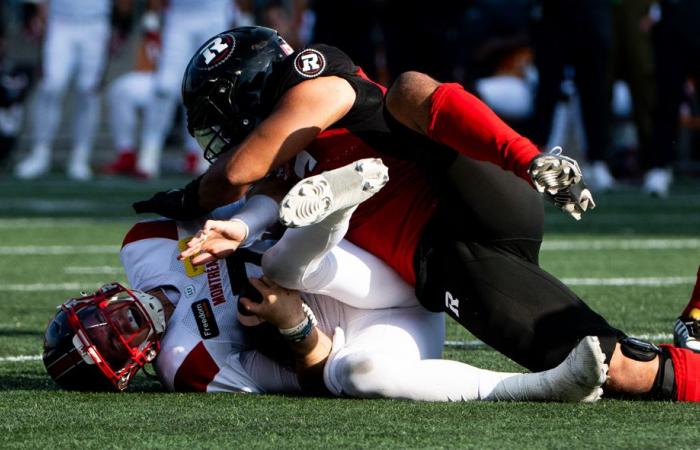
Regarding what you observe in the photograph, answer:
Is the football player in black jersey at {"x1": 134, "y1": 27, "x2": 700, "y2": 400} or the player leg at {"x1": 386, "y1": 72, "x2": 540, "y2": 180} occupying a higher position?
the player leg at {"x1": 386, "y1": 72, "x2": 540, "y2": 180}

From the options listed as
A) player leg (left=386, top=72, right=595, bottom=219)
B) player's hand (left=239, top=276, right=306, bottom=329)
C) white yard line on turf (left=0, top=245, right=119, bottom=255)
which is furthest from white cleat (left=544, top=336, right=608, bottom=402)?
white yard line on turf (left=0, top=245, right=119, bottom=255)

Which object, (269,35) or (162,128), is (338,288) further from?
(162,128)

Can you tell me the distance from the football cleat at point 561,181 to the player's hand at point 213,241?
0.77 meters

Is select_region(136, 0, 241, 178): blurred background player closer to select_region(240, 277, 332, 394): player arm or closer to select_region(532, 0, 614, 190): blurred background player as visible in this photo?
select_region(532, 0, 614, 190): blurred background player

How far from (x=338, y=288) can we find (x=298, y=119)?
0.44 meters

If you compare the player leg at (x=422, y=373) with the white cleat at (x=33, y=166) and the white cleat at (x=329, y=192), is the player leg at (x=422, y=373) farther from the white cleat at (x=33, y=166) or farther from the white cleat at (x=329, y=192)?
the white cleat at (x=33, y=166)

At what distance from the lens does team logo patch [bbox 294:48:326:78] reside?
3.62 m

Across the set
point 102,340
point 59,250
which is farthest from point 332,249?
point 59,250

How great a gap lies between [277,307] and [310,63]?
62cm

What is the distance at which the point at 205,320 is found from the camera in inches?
147

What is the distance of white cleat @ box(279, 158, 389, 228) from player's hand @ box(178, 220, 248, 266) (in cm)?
27

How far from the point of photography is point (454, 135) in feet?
11.4

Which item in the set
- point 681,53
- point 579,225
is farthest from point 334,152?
point 681,53

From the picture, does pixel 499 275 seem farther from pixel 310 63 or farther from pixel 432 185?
pixel 310 63
